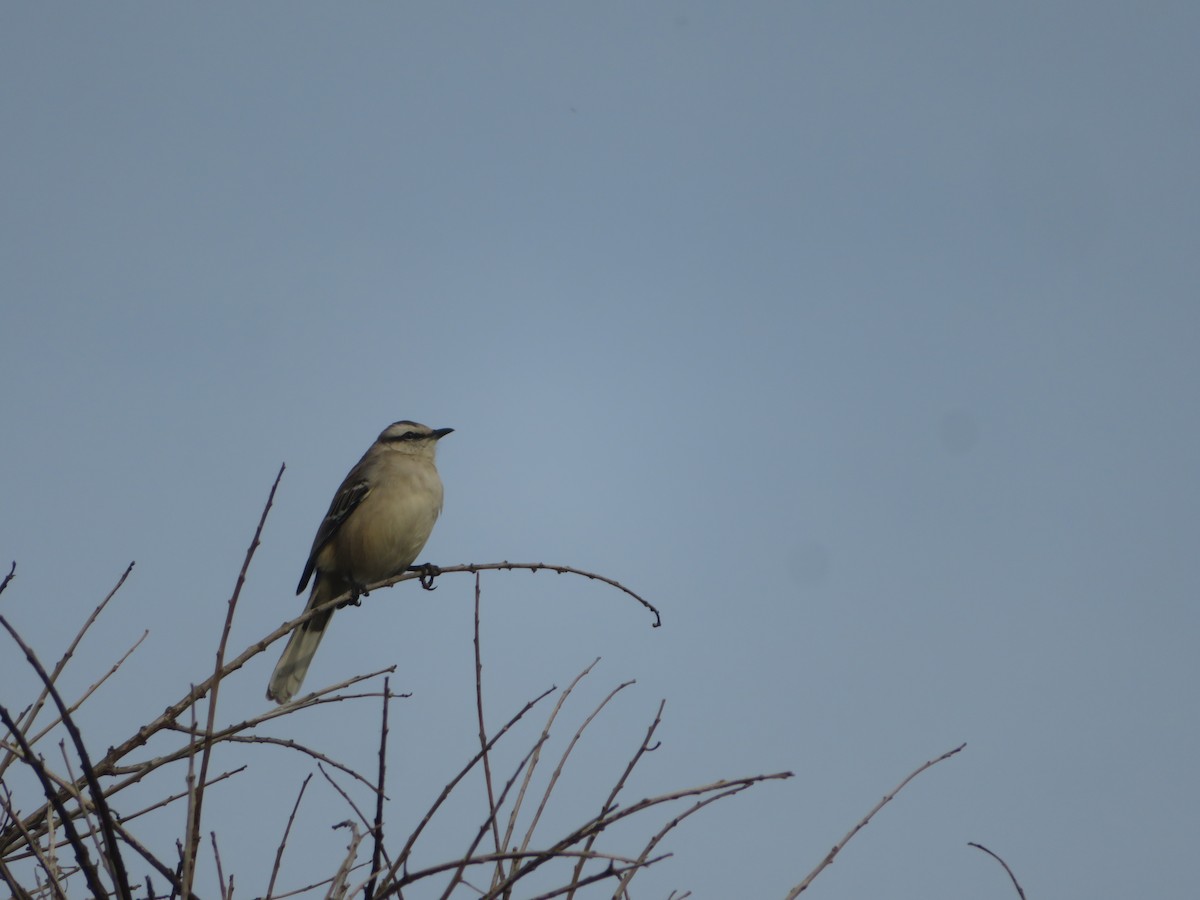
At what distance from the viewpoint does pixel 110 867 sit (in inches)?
77.5

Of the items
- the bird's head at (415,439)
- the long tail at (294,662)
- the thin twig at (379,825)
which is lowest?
the long tail at (294,662)

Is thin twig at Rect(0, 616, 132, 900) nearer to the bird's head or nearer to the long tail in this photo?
the long tail

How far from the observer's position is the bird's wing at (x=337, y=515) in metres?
7.62

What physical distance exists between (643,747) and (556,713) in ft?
1.29

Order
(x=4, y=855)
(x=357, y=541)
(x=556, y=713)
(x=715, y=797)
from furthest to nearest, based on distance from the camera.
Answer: (x=357, y=541) < (x=556, y=713) < (x=4, y=855) < (x=715, y=797)

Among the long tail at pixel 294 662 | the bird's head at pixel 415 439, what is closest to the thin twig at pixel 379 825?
the long tail at pixel 294 662

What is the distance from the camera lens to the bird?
7301mm

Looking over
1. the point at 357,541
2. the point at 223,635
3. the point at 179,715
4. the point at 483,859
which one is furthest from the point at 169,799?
the point at 357,541

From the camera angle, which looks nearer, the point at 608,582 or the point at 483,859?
the point at 483,859

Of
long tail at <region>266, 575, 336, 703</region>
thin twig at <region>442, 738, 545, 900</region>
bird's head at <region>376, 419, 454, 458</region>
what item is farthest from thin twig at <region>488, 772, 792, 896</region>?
bird's head at <region>376, 419, 454, 458</region>

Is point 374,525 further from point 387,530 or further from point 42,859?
point 42,859

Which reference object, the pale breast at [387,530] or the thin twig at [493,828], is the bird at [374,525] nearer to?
the pale breast at [387,530]

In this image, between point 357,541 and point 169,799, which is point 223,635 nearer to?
point 169,799

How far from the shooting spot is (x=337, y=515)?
→ 25.2 feet
